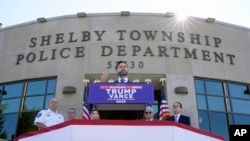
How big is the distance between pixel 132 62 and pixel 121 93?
3956 mm

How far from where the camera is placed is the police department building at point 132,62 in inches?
436

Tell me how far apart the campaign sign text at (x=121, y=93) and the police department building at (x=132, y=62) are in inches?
122

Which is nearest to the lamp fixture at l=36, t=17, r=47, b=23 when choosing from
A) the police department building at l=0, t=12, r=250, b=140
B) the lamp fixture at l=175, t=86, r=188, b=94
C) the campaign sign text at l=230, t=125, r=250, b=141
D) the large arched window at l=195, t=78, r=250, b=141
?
the police department building at l=0, t=12, r=250, b=140

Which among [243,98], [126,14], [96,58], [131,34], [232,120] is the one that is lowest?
[232,120]

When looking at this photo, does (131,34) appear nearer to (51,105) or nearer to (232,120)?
(232,120)

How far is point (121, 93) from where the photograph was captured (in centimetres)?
756

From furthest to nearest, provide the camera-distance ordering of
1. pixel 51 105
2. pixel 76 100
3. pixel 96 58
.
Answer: pixel 96 58, pixel 76 100, pixel 51 105

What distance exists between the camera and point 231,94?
1168 centimetres

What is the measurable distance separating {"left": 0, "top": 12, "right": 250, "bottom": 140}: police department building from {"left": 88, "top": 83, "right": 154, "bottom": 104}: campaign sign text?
10.2 feet

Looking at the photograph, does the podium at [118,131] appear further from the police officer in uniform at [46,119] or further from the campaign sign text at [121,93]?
the campaign sign text at [121,93]

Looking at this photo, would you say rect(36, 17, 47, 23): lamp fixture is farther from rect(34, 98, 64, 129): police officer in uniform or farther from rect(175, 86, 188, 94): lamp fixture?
rect(34, 98, 64, 129): police officer in uniform

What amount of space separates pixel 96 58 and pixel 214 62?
420cm

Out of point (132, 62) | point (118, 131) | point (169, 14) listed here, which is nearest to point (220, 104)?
point (132, 62)

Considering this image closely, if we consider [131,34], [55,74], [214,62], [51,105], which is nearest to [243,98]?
[214,62]
